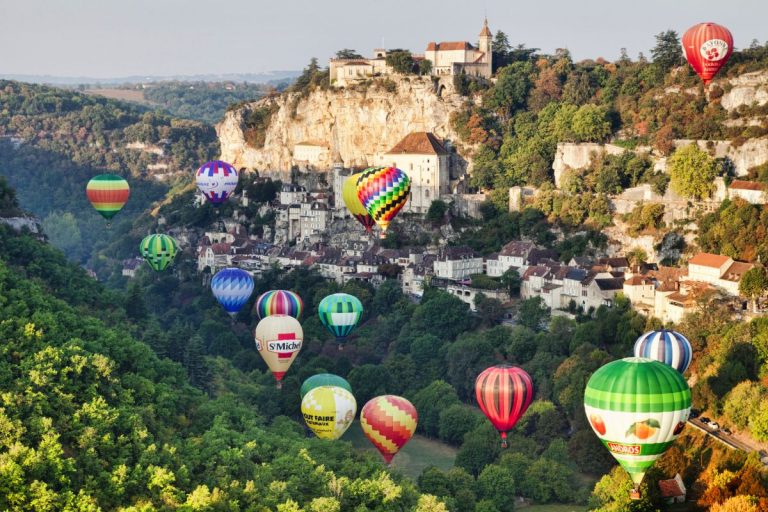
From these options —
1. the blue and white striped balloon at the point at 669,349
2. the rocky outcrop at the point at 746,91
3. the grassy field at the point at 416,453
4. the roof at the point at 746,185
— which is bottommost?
the grassy field at the point at 416,453

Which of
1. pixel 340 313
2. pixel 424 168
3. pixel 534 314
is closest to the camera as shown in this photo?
pixel 534 314

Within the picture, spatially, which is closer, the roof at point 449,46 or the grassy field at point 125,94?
the roof at point 449,46

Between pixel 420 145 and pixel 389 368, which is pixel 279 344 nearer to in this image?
pixel 389 368

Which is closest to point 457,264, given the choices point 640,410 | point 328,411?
point 328,411

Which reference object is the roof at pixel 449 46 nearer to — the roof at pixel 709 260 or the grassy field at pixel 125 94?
the roof at pixel 709 260

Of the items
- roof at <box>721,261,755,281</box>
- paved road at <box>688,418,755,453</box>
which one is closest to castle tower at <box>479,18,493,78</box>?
roof at <box>721,261,755,281</box>

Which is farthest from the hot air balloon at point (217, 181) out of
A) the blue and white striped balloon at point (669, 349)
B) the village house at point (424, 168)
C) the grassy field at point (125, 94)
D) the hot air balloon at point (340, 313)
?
the grassy field at point (125, 94)
